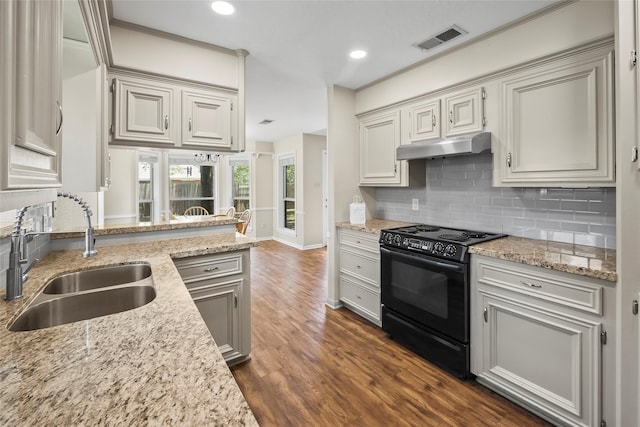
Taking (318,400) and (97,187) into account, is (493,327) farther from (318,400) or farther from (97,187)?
(97,187)

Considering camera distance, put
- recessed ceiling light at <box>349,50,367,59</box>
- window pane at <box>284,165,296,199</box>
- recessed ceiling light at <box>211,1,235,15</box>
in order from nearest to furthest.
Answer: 1. recessed ceiling light at <box>211,1,235,15</box>
2. recessed ceiling light at <box>349,50,367,59</box>
3. window pane at <box>284,165,296,199</box>

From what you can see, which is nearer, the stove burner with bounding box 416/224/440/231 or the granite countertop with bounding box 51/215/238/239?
the granite countertop with bounding box 51/215/238/239

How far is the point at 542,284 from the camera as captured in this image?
5.91 feet

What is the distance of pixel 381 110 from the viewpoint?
329 centimetres

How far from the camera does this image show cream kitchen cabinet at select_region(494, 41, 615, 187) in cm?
185

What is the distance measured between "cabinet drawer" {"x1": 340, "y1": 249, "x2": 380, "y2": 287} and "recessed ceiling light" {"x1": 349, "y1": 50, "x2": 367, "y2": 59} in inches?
73.7

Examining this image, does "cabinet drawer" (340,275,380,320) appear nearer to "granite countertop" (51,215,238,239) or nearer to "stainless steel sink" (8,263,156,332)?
"granite countertop" (51,215,238,239)

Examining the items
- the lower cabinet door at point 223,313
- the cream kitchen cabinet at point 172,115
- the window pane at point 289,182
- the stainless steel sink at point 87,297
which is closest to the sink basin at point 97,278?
the stainless steel sink at point 87,297

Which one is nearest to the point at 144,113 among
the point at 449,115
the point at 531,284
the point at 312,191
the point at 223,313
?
the point at 223,313

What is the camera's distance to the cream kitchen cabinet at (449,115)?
8.11 feet

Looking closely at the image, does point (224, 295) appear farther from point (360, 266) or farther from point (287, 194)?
point (287, 194)

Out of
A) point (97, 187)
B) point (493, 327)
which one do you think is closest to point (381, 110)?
point (493, 327)

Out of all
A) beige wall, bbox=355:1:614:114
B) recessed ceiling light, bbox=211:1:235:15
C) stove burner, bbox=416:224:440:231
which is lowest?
stove burner, bbox=416:224:440:231

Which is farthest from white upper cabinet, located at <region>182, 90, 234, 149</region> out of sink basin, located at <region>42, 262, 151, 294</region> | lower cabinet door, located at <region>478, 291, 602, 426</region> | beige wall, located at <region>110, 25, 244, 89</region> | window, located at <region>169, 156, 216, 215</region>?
window, located at <region>169, 156, 216, 215</region>
